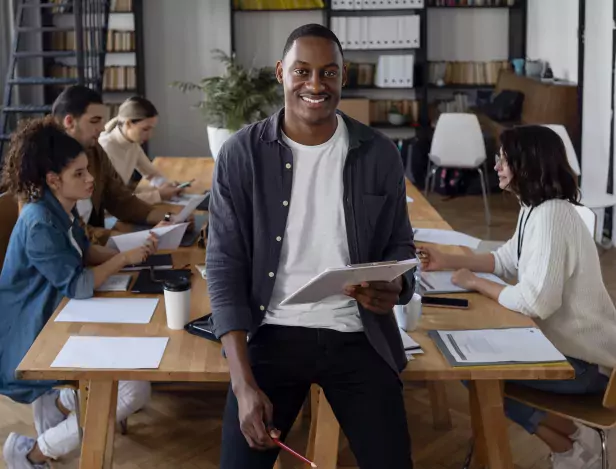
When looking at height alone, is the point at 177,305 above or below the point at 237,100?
below

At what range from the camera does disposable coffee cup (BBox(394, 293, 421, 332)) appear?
86.4 inches

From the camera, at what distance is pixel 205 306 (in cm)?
240

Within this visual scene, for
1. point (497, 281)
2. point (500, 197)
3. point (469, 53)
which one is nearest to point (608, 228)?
point (500, 197)

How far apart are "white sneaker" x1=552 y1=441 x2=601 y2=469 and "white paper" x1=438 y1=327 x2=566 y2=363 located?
53 cm

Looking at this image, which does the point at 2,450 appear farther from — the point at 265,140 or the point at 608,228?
the point at 608,228

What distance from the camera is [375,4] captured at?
7832 mm

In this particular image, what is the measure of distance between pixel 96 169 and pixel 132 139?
92cm

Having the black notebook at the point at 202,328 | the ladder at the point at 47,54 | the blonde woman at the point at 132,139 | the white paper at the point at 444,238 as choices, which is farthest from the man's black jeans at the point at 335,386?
the ladder at the point at 47,54

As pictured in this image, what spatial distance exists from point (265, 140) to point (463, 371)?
2.30 ft

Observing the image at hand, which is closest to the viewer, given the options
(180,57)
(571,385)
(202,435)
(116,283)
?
(571,385)

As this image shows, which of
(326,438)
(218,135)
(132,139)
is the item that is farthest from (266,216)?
(218,135)

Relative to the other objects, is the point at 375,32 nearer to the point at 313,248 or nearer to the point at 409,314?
the point at 409,314

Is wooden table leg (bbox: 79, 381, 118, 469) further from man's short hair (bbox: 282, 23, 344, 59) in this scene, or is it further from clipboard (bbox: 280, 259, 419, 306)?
man's short hair (bbox: 282, 23, 344, 59)

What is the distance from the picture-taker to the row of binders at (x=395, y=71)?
7.91 metres
